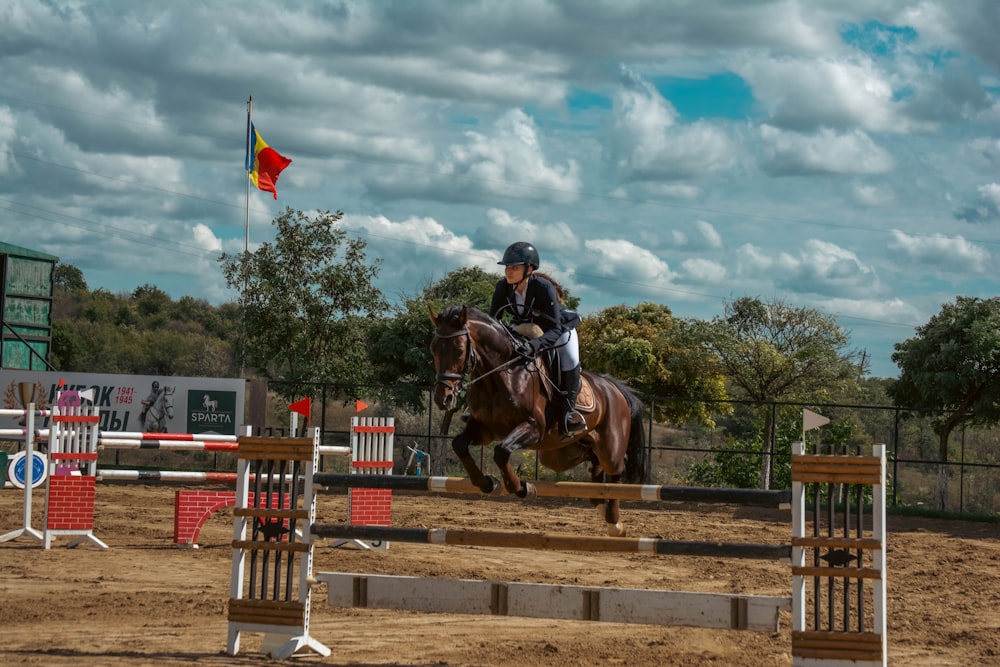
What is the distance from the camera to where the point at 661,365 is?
27.0 meters

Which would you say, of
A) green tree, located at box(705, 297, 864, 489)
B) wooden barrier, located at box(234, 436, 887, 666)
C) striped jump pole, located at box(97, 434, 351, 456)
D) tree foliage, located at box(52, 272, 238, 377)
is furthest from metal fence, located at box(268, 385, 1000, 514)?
tree foliage, located at box(52, 272, 238, 377)

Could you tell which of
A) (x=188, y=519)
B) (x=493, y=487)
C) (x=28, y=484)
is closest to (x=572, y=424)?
(x=493, y=487)

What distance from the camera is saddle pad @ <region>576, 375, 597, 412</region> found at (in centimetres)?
840

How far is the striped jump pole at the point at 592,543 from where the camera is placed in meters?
6.62

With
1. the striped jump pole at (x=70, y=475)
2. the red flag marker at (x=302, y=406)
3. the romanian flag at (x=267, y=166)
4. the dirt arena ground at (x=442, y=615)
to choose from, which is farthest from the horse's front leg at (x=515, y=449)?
the romanian flag at (x=267, y=166)

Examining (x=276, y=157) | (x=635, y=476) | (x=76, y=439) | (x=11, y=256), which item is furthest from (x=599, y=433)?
(x=11, y=256)

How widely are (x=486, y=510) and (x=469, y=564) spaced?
6.37 metres

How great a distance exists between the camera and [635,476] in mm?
9141

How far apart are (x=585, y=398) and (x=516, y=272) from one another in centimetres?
127

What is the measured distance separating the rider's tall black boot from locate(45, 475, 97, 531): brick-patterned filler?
22.2 ft

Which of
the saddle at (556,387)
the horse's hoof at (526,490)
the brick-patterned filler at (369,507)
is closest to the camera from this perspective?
the horse's hoof at (526,490)

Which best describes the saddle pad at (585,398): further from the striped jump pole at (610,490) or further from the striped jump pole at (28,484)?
the striped jump pole at (28,484)

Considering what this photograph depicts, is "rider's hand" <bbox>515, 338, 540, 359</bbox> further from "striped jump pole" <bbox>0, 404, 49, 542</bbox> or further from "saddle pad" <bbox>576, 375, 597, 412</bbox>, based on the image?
"striped jump pole" <bbox>0, 404, 49, 542</bbox>

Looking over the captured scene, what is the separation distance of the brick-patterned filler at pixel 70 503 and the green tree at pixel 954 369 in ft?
48.7
